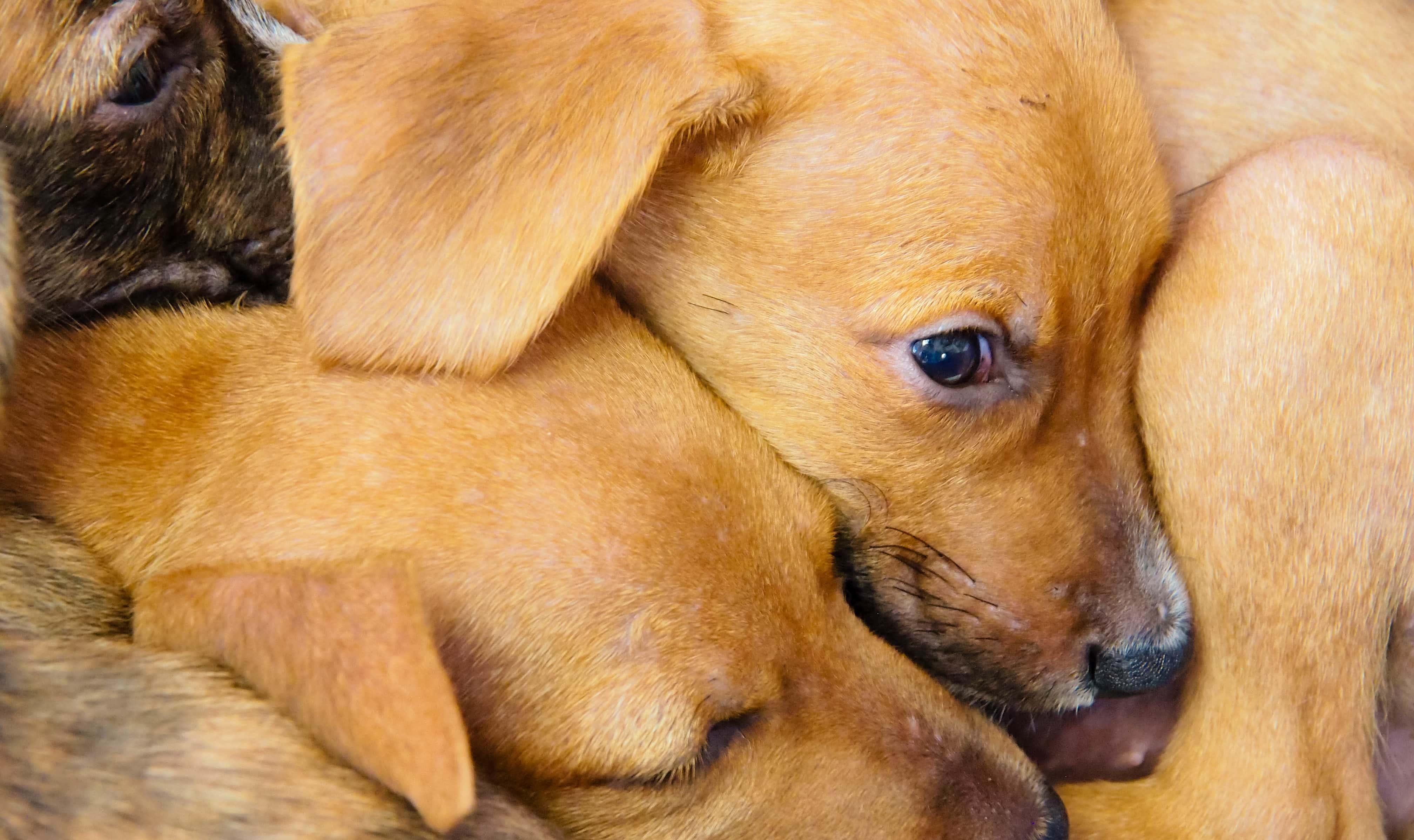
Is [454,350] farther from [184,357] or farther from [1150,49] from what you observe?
[1150,49]

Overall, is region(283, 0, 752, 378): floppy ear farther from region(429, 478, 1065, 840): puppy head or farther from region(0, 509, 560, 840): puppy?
region(0, 509, 560, 840): puppy

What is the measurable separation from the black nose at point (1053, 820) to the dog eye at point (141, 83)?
2165 mm

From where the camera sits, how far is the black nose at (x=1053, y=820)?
84.9 inches

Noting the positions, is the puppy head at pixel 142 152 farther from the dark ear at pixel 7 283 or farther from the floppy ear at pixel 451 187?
the floppy ear at pixel 451 187

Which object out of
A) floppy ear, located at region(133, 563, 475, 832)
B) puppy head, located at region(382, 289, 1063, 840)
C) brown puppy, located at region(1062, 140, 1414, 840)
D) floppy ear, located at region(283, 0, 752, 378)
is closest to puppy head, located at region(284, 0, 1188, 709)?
floppy ear, located at region(283, 0, 752, 378)

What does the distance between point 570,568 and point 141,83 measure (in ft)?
4.35

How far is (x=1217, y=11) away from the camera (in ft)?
9.39

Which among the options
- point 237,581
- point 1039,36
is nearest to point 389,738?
point 237,581

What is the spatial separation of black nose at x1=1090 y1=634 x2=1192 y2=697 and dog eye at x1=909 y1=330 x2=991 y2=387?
0.60m

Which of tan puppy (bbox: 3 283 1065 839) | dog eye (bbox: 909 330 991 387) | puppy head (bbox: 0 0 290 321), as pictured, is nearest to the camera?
tan puppy (bbox: 3 283 1065 839)

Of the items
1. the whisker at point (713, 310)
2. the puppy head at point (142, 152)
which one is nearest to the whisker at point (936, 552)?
the whisker at point (713, 310)

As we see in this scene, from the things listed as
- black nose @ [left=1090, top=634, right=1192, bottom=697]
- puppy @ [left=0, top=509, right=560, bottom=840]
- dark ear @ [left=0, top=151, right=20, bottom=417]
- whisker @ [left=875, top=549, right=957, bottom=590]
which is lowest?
black nose @ [left=1090, top=634, right=1192, bottom=697]

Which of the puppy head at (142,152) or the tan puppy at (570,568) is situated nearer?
the tan puppy at (570,568)

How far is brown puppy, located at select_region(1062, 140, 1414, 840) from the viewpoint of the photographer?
2.32 metres
